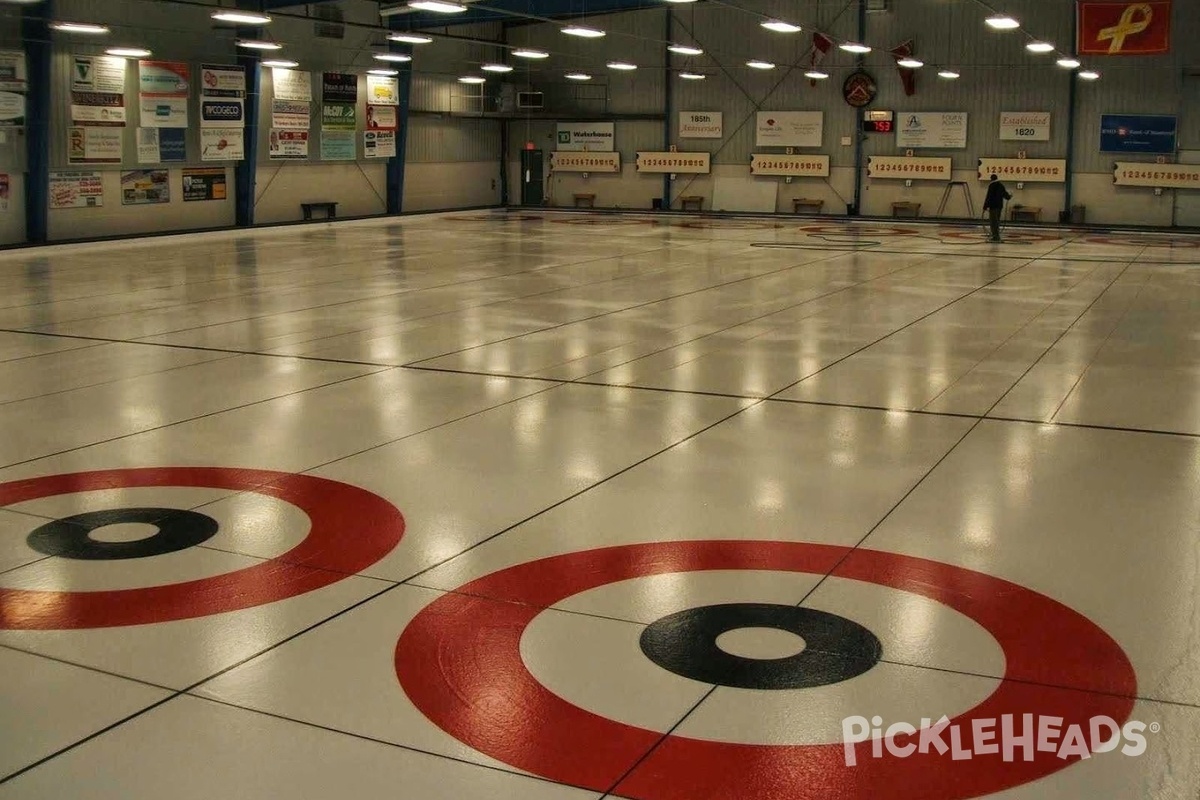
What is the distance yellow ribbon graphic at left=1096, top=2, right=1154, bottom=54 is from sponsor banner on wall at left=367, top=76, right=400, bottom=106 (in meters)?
21.5

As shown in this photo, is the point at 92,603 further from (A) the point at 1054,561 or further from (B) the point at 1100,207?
(B) the point at 1100,207

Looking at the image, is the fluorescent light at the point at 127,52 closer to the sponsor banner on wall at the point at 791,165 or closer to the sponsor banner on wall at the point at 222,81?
the sponsor banner on wall at the point at 222,81

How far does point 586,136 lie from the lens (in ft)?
153

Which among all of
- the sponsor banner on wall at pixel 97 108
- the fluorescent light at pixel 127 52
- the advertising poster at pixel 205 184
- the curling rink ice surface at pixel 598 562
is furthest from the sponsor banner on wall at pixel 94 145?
the curling rink ice surface at pixel 598 562

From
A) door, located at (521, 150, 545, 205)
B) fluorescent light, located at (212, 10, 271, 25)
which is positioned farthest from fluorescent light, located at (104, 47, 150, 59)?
door, located at (521, 150, 545, 205)

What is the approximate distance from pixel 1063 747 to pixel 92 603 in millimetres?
4580

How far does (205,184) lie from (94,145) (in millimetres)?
4109

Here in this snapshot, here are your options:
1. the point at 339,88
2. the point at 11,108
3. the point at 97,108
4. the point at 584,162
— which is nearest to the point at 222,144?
the point at 97,108

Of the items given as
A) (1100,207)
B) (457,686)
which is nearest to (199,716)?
(457,686)

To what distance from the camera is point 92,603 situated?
20.5 ft

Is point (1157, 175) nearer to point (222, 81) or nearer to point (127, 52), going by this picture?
point (222, 81)

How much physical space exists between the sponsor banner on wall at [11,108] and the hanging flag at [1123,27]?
27900 mm

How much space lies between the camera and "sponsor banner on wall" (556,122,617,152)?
46219 mm

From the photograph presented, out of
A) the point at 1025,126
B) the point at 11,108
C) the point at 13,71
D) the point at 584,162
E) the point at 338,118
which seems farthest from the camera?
the point at 584,162
